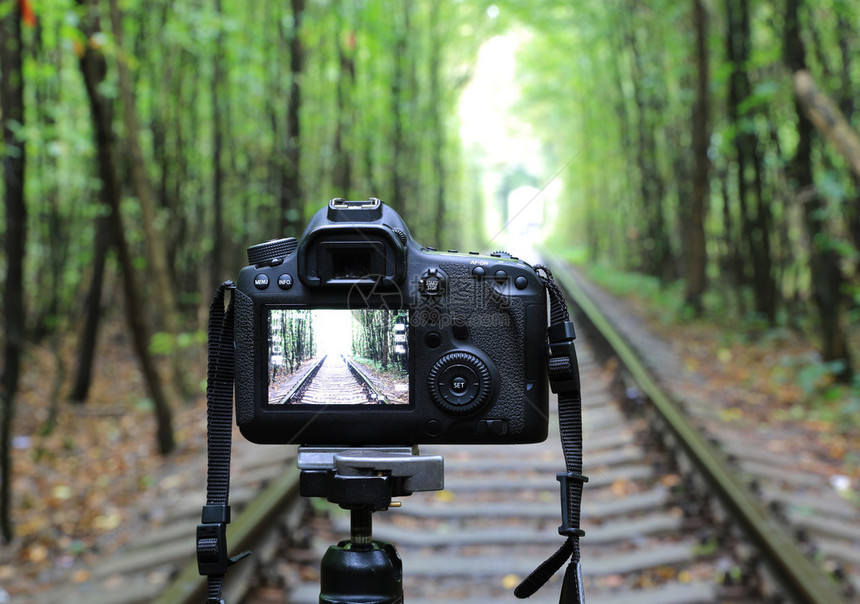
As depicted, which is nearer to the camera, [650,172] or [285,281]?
[285,281]

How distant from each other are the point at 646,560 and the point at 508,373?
2.60 m

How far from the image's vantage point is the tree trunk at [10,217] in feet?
17.4

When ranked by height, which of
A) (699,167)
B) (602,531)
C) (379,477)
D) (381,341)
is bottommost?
(602,531)

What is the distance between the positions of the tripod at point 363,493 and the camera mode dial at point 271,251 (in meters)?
0.36

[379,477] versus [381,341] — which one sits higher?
[381,341]

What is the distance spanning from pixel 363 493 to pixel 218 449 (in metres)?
0.29

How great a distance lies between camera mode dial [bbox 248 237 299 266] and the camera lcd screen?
10 cm

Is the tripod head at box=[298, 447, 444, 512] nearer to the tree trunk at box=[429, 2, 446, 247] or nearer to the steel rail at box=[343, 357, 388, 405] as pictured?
the steel rail at box=[343, 357, 388, 405]

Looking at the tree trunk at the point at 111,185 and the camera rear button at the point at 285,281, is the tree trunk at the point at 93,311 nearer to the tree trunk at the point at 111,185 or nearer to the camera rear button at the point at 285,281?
the tree trunk at the point at 111,185

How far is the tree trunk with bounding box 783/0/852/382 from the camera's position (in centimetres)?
706

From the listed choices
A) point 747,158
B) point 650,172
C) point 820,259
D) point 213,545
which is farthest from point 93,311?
point 650,172

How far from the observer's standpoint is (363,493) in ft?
4.29

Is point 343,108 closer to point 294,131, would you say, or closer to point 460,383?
point 294,131

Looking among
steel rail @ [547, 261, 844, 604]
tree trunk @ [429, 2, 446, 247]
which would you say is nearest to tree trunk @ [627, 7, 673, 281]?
tree trunk @ [429, 2, 446, 247]
